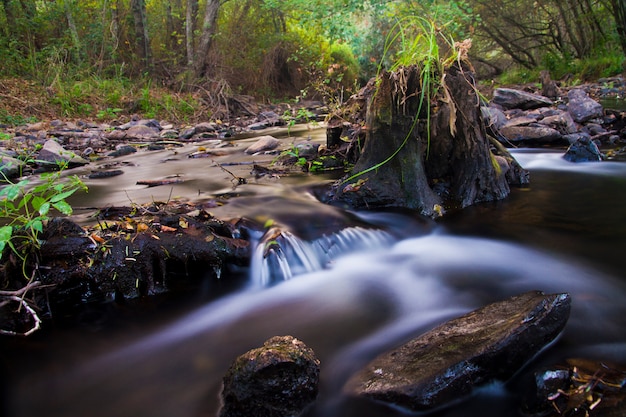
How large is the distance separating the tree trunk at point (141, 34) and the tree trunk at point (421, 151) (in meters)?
11.6

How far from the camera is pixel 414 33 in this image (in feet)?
12.3

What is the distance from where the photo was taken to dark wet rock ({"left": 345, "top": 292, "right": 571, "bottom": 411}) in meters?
1.58

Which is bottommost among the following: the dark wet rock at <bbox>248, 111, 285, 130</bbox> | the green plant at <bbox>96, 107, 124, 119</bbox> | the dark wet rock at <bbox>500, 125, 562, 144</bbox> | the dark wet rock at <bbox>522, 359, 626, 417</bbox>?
the dark wet rock at <bbox>522, 359, 626, 417</bbox>

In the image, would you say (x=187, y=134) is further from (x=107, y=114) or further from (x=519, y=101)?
(x=519, y=101)

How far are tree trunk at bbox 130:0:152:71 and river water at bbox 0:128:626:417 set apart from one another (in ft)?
35.4

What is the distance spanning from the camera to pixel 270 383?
1.52 m

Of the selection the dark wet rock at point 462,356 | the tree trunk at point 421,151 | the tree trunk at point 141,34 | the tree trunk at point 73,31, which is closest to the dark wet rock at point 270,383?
the dark wet rock at point 462,356

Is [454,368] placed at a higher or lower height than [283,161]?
lower

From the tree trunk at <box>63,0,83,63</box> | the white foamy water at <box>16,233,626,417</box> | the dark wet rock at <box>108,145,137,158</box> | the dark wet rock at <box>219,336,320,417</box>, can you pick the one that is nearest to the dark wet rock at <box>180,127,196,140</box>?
the dark wet rock at <box>108,145,137,158</box>

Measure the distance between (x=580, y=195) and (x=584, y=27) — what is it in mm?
18436

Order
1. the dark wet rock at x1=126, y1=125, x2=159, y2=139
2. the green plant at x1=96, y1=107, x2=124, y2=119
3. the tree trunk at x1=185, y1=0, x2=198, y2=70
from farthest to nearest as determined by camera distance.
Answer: the tree trunk at x1=185, y1=0, x2=198, y2=70, the green plant at x1=96, y1=107, x2=124, y2=119, the dark wet rock at x1=126, y1=125, x2=159, y2=139

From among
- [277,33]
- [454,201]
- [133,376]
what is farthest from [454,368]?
[277,33]

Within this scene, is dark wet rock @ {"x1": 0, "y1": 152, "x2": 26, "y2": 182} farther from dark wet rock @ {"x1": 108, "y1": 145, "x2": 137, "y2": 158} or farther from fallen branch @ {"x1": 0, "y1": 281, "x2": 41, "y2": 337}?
fallen branch @ {"x1": 0, "y1": 281, "x2": 41, "y2": 337}

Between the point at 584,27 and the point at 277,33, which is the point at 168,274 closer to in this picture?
the point at 277,33
